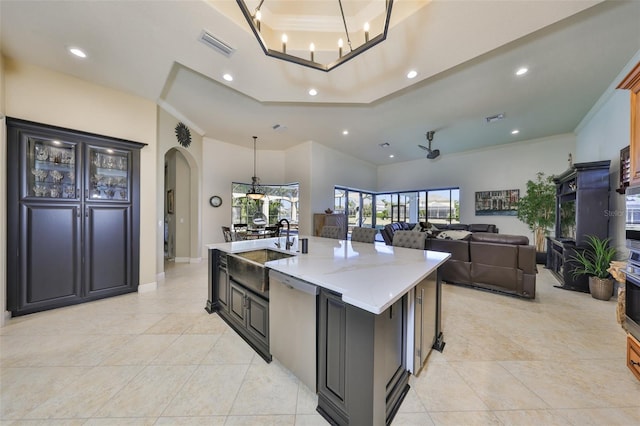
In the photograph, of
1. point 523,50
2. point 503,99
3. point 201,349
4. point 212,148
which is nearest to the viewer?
point 201,349

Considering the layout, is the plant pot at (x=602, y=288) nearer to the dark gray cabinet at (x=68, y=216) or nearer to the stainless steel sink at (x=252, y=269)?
the stainless steel sink at (x=252, y=269)

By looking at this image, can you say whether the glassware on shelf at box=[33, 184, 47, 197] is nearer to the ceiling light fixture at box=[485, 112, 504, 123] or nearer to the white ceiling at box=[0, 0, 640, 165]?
the white ceiling at box=[0, 0, 640, 165]

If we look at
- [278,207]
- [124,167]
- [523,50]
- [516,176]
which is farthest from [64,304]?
[516,176]

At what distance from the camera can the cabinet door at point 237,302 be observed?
7.27 feet

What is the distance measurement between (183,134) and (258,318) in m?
4.62

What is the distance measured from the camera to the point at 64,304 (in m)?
2.85

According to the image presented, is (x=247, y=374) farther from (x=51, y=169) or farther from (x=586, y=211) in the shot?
(x=586, y=211)

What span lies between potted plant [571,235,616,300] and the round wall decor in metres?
7.78

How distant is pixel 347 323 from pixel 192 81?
4.07m

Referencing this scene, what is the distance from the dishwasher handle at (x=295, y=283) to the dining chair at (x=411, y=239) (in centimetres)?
182

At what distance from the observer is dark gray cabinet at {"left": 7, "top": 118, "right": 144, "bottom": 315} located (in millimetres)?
2557

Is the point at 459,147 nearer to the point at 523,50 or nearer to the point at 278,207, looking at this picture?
the point at 523,50

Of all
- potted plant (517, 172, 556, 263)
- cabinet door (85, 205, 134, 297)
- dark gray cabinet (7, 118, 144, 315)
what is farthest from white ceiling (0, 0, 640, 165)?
cabinet door (85, 205, 134, 297)

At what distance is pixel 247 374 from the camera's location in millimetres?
1758
